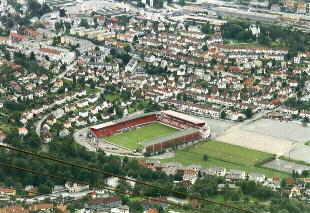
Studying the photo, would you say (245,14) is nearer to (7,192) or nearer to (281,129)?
(281,129)

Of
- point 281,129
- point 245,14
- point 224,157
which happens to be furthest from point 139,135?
point 245,14

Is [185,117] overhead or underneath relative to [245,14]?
underneath

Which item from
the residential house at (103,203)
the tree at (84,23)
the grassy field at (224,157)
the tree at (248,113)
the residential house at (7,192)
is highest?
the tree at (84,23)

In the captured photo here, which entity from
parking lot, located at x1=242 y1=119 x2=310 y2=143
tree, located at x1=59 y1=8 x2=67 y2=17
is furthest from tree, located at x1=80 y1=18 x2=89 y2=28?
parking lot, located at x1=242 y1=119 x2=310 y2=143

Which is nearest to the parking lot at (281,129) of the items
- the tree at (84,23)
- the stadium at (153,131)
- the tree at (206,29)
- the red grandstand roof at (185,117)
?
the red grandstand roof at (185,117)

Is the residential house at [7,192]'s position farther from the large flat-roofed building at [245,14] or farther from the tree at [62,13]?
the large flat-roofed building at [245,14]

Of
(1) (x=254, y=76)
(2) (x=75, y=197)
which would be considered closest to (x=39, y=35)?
(1) (x=254, y=76)

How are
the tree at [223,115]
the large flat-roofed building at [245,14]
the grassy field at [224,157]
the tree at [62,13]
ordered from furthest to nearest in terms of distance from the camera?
the large flat-roofed building at [245,14] < the tree at [62,13] < the tree at [223,115] < the grassy field at [224,157]
